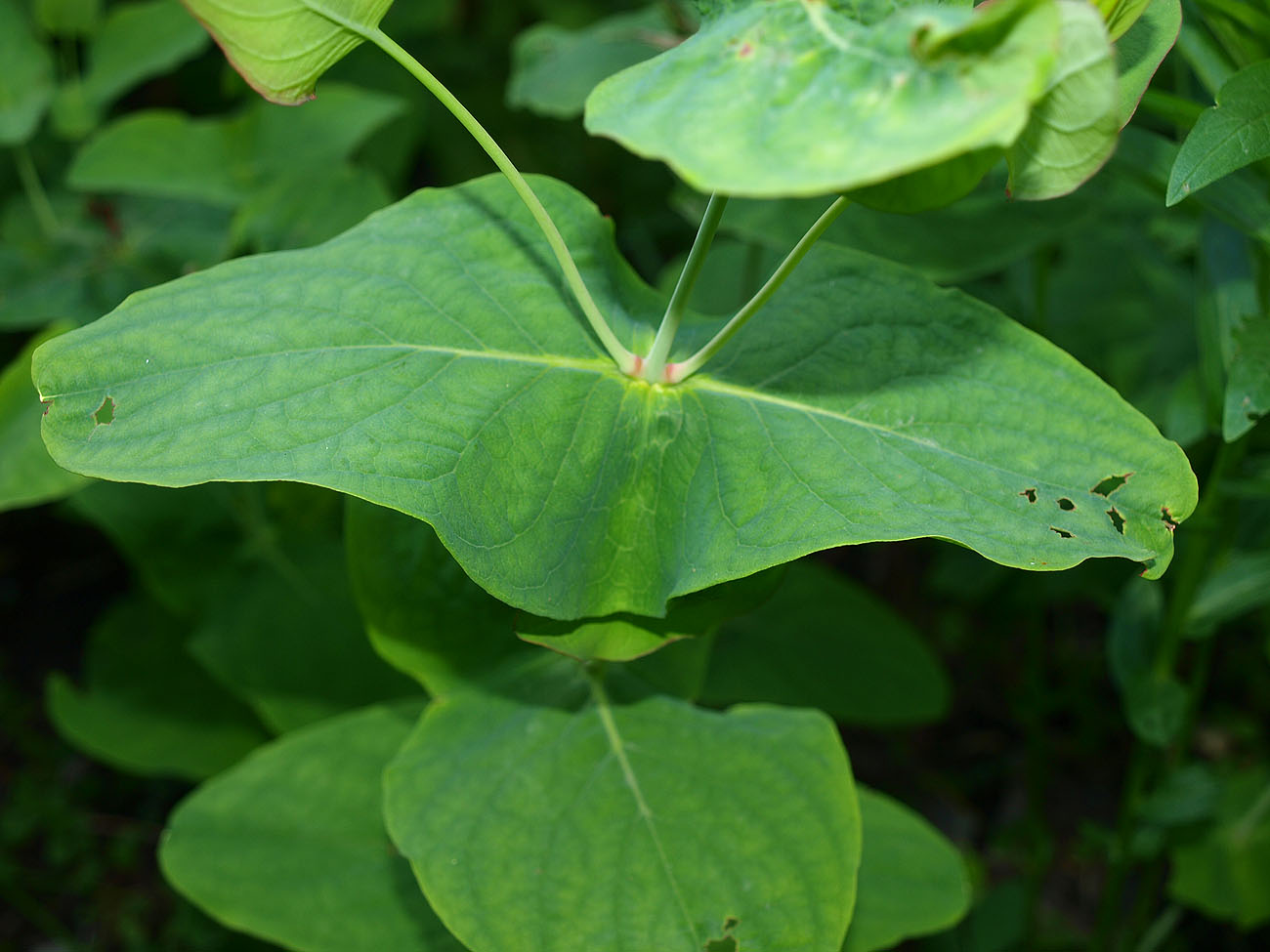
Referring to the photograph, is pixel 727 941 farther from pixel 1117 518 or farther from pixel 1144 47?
pixel 1144 47

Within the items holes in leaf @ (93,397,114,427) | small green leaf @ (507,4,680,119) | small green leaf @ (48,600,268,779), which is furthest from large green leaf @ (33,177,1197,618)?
small green leaf @ (48,600,268,779)

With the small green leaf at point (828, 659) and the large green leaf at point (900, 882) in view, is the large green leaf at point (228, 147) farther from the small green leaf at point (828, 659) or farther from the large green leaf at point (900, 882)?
the large green leaf at point (900, 882)

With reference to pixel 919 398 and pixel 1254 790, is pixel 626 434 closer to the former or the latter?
pixel 919 398

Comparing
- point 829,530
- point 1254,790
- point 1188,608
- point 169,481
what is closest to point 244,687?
point 169,481

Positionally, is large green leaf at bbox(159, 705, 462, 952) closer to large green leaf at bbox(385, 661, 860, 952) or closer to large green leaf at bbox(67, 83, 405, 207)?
large green leaf at bbox(385, 661, 860, 952)

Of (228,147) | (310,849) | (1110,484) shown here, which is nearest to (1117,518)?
(1110,484)

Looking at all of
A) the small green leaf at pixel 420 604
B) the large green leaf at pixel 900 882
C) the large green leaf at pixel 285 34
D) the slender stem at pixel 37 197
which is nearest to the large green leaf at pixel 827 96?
the large green leaf at pixel 285 34
